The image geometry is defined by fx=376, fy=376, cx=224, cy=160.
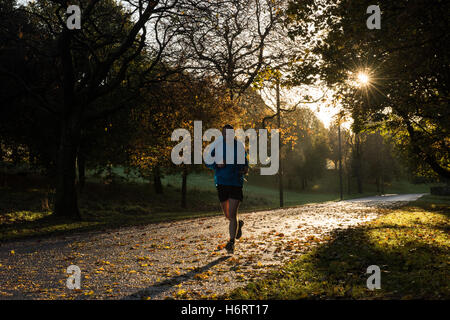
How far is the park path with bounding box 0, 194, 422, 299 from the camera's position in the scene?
16.6 feet

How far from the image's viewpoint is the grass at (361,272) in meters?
4.60

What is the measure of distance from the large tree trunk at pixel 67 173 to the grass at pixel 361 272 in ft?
35.1

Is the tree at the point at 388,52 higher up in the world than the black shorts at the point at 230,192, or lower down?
higher up

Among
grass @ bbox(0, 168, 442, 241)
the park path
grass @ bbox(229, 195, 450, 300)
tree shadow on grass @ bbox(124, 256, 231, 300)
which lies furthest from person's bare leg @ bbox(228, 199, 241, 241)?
grass @ bbox(0, 168, 442, 241)

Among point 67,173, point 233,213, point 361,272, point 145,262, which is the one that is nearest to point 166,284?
point 145,262

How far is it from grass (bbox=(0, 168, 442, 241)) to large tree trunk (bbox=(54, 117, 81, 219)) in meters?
0.57

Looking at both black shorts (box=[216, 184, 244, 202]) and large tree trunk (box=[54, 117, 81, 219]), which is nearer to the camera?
black shorts (box=[216, 184, 244, 202])

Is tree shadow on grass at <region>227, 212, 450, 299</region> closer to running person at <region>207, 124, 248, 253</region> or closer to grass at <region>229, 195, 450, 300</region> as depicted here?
grass at <region>229, 195, 450, 300</region>

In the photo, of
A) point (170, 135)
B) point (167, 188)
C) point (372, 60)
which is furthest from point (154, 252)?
point (167, 188)

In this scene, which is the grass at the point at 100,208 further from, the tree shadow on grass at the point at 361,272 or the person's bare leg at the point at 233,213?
the tree shadow on grass at the point at 361,272

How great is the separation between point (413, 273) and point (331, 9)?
21.3 ft

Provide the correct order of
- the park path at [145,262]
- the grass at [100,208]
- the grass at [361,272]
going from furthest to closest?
the grass at [100,208], the park path at [145,262], the grass at [361,272]

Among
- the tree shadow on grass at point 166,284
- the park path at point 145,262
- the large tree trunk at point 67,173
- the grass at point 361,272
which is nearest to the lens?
the grass at point 361,272

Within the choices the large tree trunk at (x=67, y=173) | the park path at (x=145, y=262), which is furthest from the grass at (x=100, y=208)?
the park path at (x=145, y=262)
